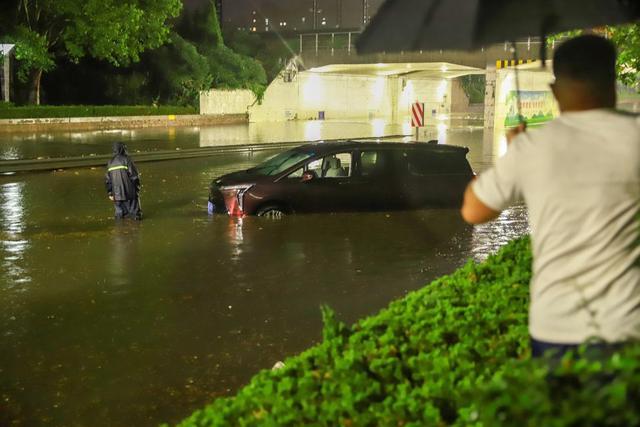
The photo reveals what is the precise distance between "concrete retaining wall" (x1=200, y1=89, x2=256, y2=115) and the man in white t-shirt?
50335 millimetres

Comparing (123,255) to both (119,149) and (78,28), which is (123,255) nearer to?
(119,149)

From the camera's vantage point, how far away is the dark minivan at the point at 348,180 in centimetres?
1262

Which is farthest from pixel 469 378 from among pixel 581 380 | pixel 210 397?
pixel 210 397

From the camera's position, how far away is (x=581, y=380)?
193cm

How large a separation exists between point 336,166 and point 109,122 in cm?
3307

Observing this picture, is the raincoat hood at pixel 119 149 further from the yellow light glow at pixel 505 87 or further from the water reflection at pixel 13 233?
the yellow light glow at pixel 505 87

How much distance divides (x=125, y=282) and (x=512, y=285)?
18.2 ft

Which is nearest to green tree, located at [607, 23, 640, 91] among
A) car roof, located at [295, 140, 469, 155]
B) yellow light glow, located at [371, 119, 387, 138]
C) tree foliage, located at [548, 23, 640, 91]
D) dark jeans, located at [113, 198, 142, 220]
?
tree foliage, located at [548, 23, 640, 91]

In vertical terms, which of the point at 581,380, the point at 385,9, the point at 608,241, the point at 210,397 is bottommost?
the point at 210,397

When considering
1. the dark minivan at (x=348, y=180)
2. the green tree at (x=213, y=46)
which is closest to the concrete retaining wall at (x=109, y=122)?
the green tree at (x=213, y=46)

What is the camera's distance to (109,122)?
4328cm

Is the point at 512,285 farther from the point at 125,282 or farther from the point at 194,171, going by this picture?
the point at 194,171

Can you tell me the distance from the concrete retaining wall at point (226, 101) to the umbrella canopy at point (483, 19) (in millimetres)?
49195

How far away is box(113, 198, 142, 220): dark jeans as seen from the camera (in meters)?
12.8
